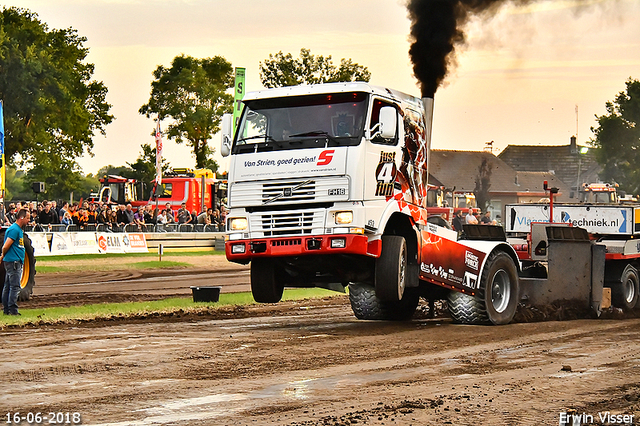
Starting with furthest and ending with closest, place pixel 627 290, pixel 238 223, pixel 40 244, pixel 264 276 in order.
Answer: pixel 40 244 → pixel 627 290 → pixel 264 276 → pixel 238 223

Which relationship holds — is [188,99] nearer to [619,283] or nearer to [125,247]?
[125,247]

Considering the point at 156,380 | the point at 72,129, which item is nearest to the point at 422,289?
the point at 156,380

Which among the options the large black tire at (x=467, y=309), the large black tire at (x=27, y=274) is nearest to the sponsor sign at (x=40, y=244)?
the large black tire at (x=27, y=274)

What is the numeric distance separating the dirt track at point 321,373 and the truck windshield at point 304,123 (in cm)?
262

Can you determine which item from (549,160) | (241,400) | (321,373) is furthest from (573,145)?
(241,400)

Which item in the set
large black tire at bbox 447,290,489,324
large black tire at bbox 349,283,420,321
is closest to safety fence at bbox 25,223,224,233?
large black tire at bbox 349,283,420,321

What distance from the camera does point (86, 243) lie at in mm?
30734

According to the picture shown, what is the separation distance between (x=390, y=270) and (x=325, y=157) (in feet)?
5.85

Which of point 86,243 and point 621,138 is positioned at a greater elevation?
point 621,138

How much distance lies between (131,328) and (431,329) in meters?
4.40

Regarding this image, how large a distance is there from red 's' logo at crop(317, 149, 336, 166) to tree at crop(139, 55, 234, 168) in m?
58.0

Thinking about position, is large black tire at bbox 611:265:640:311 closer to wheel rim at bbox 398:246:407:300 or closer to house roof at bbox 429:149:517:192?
wheel rim at bbox 398:246:407:300

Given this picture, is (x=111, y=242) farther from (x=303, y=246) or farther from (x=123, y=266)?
(x=303, y=246)

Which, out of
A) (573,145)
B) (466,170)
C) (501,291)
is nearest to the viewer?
(501,291)
